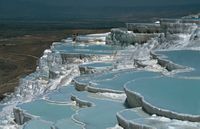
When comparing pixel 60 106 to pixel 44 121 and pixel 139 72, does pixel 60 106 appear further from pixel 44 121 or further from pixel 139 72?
pixel 139 72

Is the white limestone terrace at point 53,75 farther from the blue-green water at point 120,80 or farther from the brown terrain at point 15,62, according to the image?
the brown terrain at point 15,62

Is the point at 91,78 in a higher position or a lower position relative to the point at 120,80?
lower

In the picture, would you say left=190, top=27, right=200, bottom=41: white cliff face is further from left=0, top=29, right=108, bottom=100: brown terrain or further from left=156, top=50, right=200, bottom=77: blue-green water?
left=0, top=29, right=108, bottom=100: brown terrain

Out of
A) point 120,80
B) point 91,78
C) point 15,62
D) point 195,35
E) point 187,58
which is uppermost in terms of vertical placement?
point 195,35

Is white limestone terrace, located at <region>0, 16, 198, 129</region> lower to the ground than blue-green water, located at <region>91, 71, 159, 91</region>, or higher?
lower

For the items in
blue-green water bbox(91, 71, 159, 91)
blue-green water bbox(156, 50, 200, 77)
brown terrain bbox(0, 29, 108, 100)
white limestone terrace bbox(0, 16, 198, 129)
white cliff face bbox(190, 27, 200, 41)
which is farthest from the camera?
brown terrain bbox(0, 29, 108, 100)

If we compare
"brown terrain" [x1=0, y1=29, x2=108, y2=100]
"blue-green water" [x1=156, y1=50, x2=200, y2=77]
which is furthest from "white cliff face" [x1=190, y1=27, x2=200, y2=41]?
"brown terrain" [x1=0, y1=29, x2=108, y2=100]

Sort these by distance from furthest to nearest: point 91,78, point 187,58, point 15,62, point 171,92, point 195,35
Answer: point 15,62, point 195,35, point 187,58, point 91,78, point 171,92

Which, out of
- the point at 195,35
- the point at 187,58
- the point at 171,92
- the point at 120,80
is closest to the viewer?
the point at 171,92

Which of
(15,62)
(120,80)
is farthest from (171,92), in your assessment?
(15,62)

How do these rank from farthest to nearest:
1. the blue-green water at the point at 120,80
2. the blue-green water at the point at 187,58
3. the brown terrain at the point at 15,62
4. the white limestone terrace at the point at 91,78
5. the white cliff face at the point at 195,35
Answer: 1. the brown terrain at the point at 15,62
2. the white cliff face at the point at 195,35
3. the blue-green water at the point at 120,80
4. the blue-green water at the point at 187,58
5. the white limestone terrace at the point at 91,78

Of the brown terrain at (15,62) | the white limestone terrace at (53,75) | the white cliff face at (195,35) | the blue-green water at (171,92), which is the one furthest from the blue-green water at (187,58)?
the brown terrain at (15,62)

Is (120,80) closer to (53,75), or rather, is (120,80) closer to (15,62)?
(53,75)
